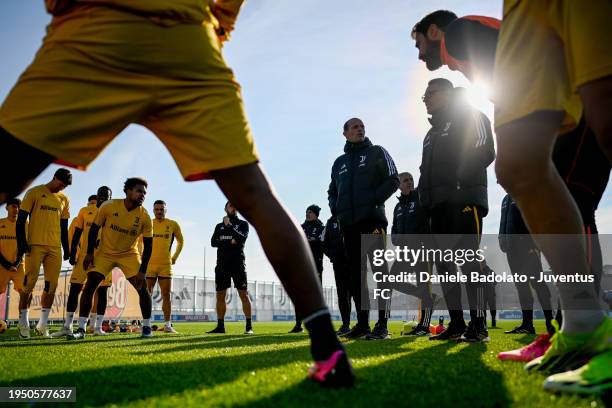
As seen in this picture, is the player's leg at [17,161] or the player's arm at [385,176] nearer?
the player's leg at [17,161]

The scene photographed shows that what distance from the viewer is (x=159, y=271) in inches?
424

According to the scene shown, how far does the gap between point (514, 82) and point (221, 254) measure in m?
9.13

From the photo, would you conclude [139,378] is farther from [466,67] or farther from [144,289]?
[144,289]

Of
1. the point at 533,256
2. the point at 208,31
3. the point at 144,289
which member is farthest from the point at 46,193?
the point at 533,256

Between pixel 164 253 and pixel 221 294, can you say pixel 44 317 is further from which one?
pixel 221 294

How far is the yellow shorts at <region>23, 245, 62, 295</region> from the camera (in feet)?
28.8

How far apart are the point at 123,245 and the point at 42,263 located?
8.62 feet

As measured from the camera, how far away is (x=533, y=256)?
7199 millimetres

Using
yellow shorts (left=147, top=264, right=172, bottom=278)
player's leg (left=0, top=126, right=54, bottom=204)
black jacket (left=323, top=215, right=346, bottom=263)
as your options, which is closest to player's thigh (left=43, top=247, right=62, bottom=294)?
yellow shorts (left=147, top=264, right=172, bottom=278)

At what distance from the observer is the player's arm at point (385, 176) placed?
650 centimetres

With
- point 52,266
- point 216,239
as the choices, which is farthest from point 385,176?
point 52,266

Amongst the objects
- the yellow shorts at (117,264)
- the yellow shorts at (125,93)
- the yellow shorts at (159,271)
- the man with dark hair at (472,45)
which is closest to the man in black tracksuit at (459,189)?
the man with dark hair at (472,45)

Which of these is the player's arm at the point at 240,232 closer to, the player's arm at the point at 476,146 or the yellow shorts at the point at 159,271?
the yellow shorts at the point at 159,271

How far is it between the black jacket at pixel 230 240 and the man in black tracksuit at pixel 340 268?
1937 millimetres
